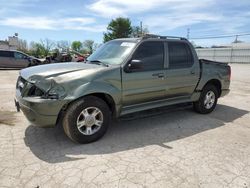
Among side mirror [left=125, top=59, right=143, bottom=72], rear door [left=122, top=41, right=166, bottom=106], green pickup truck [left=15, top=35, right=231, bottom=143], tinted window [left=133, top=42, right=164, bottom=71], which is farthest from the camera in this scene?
tinted window [left=133, top=42, right=164, bottom=71]

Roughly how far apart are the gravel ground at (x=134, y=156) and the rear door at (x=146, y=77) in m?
0.43

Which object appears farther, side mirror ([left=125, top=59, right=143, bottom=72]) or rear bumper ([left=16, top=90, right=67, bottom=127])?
side mirror ([left=125, top=59, right=143, bottom=72])

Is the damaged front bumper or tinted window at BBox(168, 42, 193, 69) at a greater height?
tinted window at BBox(168, 42, 193, 69)

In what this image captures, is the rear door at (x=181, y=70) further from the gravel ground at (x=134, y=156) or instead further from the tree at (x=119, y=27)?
the tree at (x=119, y=27)

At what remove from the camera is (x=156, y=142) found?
4.29 m

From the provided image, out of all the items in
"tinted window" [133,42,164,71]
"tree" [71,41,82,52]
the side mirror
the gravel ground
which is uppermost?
"tree" [71,41,82,52]

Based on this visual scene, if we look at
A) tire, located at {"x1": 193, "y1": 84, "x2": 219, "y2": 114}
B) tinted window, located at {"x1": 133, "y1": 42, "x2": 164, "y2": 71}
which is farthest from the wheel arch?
tire, located at {"x1": 193, "y1": 84, "x2": 219, "y2": 114}

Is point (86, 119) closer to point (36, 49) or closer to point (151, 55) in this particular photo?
point (151, 55)

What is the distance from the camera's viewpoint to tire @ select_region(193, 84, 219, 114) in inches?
238

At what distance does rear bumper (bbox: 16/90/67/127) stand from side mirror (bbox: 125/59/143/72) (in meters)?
1.32

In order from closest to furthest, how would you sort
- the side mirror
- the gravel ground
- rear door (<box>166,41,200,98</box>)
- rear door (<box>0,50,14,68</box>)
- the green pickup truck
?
1. the gravel ground
2. the green pickup truck
3. the side mirror
4. rear door (<box>166,41,200,98</box>)
5. rear door (<box>0,50,14,68</box>)

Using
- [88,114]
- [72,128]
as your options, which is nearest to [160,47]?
[88,114]

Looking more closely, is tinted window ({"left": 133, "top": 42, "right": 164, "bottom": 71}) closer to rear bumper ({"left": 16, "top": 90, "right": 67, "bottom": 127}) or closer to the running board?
the running board

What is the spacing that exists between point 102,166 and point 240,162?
2044 millimetres
